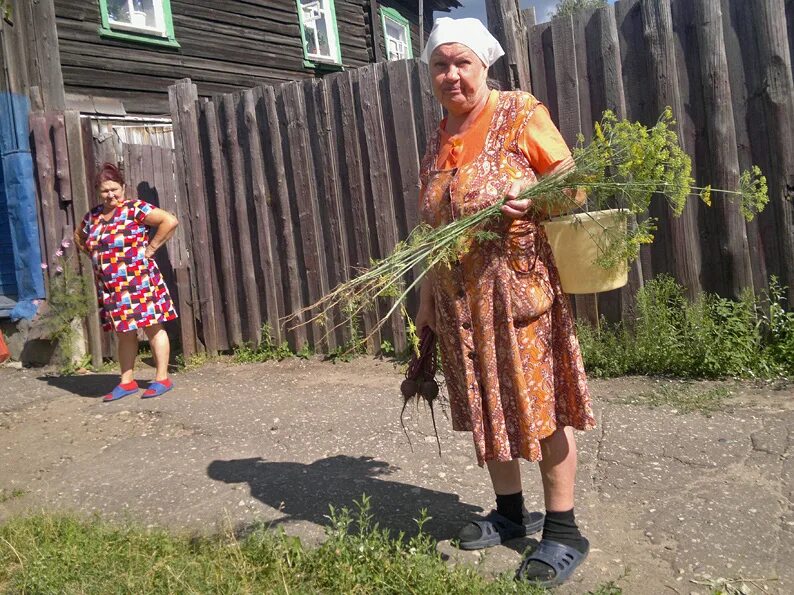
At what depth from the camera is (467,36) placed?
7.83ft

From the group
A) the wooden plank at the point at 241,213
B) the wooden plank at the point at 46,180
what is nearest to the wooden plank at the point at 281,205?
the wooden plank at the point at 241,213

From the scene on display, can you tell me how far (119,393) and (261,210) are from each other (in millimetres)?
1892

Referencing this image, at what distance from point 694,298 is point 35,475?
401cm

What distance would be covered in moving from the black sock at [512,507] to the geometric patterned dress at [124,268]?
138 inches

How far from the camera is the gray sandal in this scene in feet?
8.59

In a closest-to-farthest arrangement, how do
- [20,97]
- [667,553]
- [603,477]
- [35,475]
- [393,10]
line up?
[667,553]
[603,477]
[35,475]
[20,97]
[393,10]

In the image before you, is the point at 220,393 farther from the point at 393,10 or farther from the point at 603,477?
the point at 393,10

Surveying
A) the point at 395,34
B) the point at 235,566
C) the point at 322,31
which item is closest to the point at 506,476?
the point at 235,566

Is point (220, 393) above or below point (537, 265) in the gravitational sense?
below

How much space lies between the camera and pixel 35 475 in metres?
3.82

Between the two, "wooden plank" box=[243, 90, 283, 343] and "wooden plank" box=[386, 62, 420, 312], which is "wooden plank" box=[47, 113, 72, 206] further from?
"wooden plank" box=[386, 62, 420, 312]

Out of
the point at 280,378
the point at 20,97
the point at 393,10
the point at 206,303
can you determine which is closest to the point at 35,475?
the point at 280,378

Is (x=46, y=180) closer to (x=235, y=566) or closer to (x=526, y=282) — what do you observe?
(x=235, y=566)

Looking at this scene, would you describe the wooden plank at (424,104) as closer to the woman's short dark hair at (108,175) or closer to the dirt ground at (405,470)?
the dirt ground at (405,470)
